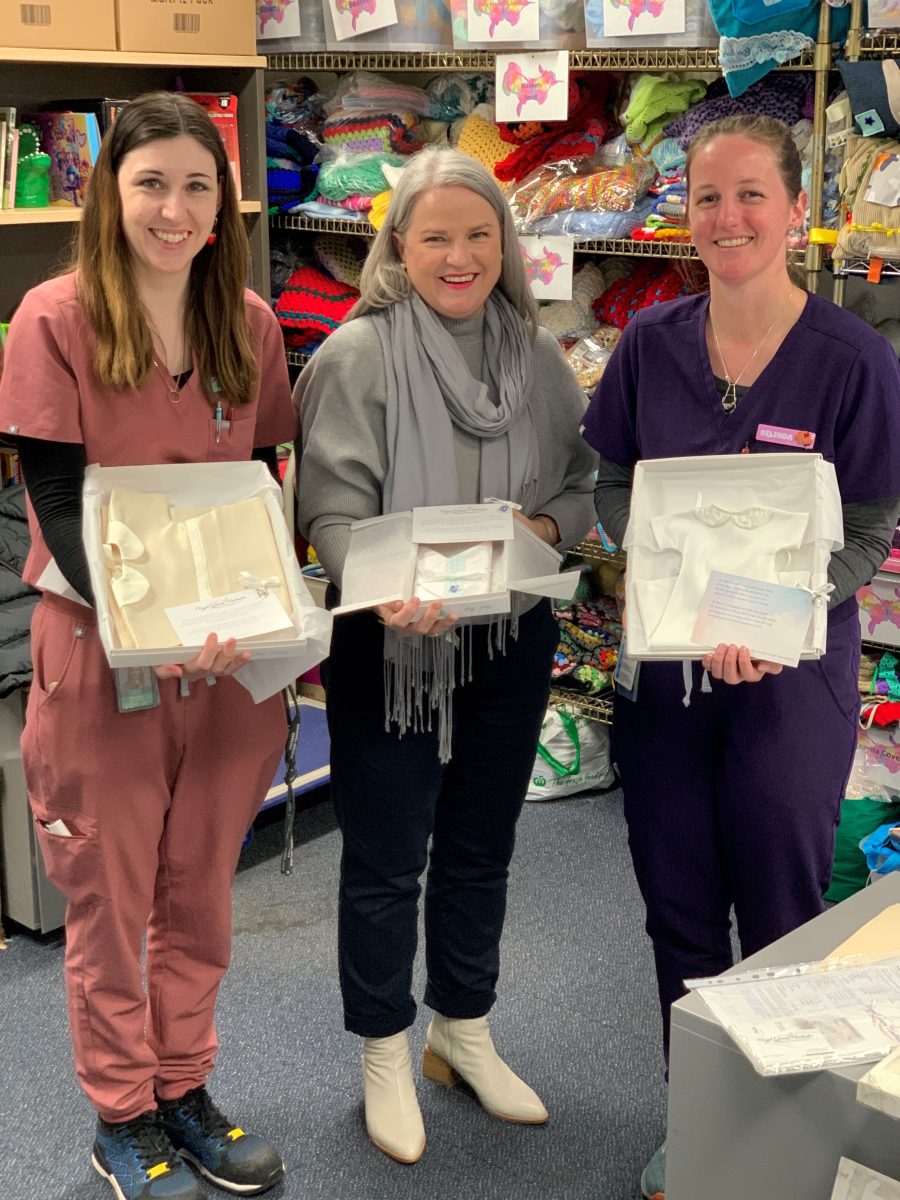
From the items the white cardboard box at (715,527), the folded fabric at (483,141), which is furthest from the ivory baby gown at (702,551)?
the folded fabric at (483,141)

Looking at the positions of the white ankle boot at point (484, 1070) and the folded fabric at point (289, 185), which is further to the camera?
the folded fabric at point (289, 185)

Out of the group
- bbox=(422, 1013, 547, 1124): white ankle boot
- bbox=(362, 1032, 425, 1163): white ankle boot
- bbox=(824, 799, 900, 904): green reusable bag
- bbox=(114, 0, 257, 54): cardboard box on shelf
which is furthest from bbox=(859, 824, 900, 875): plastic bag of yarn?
bbox=(114, 0, 257, 54): cardboard box on shelf

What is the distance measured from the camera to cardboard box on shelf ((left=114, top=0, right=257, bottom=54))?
3.27 meters

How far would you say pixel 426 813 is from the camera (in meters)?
2.20

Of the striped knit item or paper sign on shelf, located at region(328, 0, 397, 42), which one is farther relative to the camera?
the striped knit item

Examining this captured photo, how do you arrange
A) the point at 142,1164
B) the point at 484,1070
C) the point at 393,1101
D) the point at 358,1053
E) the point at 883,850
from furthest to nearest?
1. the point at 883,850
2. the point at 358,1053
3. the point at 484,1070
4. the point at 393,1101
5. the point at 142,1164

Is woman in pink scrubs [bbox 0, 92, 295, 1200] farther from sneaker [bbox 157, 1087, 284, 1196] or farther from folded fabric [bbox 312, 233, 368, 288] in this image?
folded fabric [bbox 312, 233, 368, 288]

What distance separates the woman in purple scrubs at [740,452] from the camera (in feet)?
6.11

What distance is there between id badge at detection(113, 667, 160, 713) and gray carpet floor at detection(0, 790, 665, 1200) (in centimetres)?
85

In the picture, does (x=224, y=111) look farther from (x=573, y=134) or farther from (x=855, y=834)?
(x=855, y=834)

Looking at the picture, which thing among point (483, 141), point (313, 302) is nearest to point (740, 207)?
point (483, 141)

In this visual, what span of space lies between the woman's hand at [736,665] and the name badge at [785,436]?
0.97ft

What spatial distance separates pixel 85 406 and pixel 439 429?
1.65ft

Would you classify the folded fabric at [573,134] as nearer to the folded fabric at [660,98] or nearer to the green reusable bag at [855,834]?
the folded fabric at [660,98]
